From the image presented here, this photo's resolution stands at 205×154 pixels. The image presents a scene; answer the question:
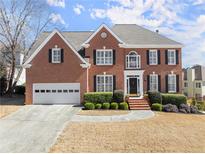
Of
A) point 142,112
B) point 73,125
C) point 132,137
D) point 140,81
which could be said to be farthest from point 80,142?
point 140,81

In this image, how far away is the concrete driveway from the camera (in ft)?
44.0

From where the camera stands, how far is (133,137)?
1506 centimetres

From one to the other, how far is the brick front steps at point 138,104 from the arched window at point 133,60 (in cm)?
463

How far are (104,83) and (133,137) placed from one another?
1485 centimetres

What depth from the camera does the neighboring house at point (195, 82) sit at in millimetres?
53344

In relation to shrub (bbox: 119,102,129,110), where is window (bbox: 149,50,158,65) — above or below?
above

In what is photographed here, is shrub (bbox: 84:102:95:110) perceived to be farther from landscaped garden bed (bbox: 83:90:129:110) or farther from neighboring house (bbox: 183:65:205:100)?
neighboring house (bbox: 183:65:205:100)

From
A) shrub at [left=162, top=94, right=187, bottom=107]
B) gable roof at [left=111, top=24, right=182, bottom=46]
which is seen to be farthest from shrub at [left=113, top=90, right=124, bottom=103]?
gable roof at [left=111, top=24, right=182, bottom=46]

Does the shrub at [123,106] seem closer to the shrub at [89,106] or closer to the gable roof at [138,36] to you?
the shrub at [89,106]

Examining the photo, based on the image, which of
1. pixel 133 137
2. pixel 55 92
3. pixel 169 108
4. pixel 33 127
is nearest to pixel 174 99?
pixel 169 108

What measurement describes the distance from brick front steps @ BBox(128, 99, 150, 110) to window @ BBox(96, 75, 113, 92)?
2981 millimetres

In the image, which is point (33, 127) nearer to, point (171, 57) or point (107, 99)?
point (107, 99)

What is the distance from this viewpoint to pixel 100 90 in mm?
29297

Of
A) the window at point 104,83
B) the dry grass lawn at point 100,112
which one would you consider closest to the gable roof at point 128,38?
the window at point 104,83
